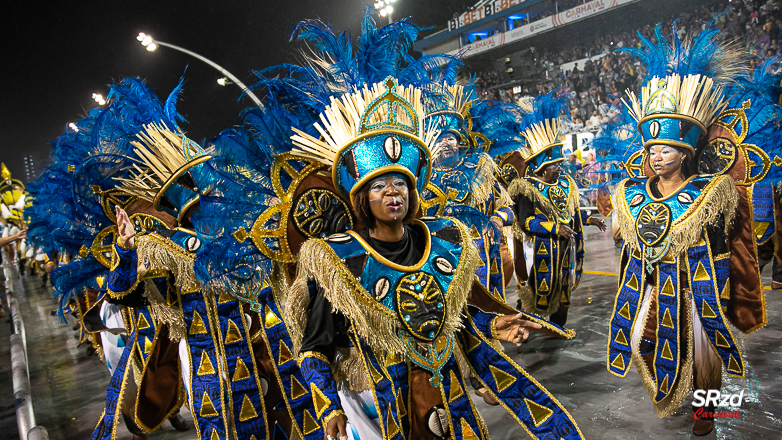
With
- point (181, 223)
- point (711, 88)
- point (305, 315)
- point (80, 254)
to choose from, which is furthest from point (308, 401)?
point (711, 88)

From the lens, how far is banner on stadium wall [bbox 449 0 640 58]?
1786 cm

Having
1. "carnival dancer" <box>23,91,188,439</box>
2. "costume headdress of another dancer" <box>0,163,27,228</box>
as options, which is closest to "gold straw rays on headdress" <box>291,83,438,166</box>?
"carnival dancer" <box>23,91,188,439</box>

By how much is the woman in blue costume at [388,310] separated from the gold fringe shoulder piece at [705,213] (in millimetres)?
2051

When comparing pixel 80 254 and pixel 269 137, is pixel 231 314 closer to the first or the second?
pixel 80 254

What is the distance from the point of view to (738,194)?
385cm

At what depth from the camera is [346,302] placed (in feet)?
6.98

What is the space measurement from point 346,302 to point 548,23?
20.4m

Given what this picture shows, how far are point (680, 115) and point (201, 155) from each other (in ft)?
10.7

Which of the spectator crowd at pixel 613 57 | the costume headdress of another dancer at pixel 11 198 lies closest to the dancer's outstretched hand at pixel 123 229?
the spectator crowd at pixel 613 57

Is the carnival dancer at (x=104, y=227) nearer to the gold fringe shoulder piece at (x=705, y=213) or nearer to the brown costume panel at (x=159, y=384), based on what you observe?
the brown costume panel at (x=159, y=384)

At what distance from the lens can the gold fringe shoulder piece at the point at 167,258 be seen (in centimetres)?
323

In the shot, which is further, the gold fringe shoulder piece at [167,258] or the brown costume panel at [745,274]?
the brown costume panel at [745,274]

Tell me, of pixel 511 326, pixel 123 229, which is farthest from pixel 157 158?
pixel 511 326

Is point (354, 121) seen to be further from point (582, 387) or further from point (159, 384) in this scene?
point (582, 387)
